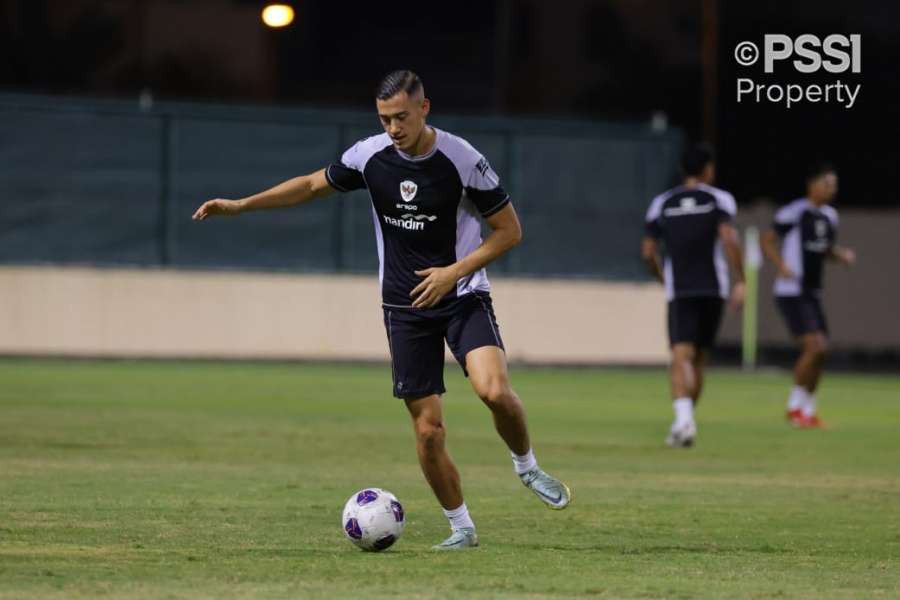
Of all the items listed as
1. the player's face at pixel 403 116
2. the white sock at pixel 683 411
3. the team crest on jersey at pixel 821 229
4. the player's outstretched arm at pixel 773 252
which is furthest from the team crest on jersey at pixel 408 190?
the team crest on jersey at pixel 821 229

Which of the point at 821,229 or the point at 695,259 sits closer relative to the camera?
the point at 695,259

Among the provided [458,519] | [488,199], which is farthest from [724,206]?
[458,519]

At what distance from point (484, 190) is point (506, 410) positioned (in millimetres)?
1071

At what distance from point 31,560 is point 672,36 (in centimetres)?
3046

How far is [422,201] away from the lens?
916 centimetres

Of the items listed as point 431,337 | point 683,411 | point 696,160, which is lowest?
point 683,411

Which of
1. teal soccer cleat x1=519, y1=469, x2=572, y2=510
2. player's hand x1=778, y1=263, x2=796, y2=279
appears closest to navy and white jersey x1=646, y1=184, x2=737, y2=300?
player's hand x1=778, y1=263, x2=796, y2=279

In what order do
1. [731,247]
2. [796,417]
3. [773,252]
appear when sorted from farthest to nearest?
[773,252] → [796,417] → [731,247]

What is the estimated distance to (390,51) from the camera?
32.0m

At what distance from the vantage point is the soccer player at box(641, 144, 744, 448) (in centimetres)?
1608

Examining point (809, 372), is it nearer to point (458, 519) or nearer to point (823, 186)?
point (823, 186)

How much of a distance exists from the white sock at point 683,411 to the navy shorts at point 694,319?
601 millimetres

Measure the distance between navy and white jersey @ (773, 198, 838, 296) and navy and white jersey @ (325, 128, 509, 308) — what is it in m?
9.88

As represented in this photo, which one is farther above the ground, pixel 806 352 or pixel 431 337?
pixel 431 337
